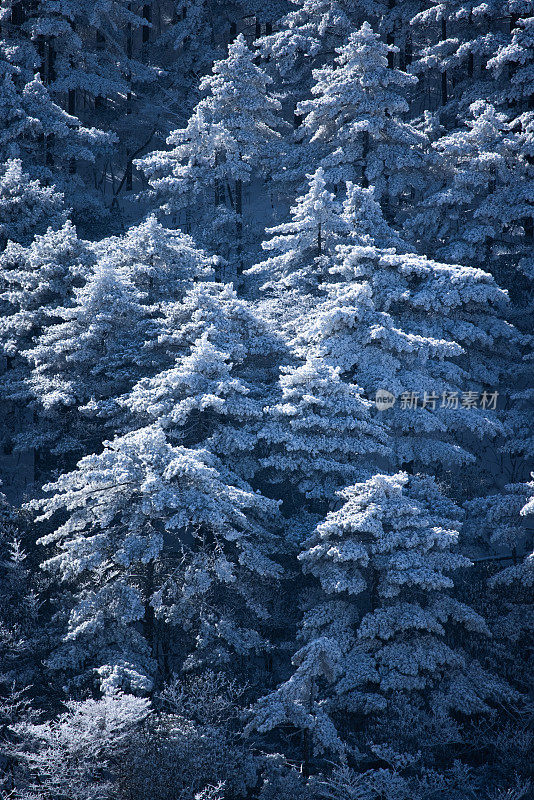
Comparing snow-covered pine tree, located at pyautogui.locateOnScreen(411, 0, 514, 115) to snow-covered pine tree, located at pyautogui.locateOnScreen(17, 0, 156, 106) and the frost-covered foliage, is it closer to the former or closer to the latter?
Answer: snow-covered pine tree, located at pyautogui.locateOnScreen(17, 0, 156, 106)

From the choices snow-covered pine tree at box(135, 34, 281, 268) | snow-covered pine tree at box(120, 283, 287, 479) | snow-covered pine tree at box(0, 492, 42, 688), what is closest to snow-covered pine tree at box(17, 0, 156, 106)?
snow-covered pine tree at box(135, 34, 281, 268)

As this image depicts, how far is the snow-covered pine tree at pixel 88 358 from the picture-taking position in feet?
69.7

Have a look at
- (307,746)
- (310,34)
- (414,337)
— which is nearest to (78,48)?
(310,34)

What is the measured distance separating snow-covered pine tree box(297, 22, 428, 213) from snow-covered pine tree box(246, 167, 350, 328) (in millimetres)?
2918

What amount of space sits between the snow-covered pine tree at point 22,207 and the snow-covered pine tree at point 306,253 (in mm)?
7695

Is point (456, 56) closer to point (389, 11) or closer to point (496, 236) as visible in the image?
point (389, 11)

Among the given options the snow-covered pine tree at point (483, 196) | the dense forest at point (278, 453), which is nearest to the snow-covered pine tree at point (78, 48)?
the dense forest at point (278, 453)

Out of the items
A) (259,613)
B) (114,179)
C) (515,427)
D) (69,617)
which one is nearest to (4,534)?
(69,617)

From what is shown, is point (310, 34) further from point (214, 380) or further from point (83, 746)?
point (83, 746)

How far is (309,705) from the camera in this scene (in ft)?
54.2

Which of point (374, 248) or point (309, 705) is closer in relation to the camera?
point (309, 705)

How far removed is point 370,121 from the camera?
25.7 metres

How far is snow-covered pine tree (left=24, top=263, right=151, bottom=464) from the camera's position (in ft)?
69.7

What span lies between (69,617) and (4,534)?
11.4 ft
